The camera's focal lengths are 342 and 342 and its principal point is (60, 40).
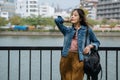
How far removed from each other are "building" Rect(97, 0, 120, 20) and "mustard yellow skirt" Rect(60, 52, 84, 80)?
152 ft

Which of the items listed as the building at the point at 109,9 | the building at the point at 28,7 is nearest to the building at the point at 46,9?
the building at the point at 28,7

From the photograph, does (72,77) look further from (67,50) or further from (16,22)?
(16,22)

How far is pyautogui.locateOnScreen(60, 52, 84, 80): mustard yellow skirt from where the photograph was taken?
2818mm

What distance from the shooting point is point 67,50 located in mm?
2818

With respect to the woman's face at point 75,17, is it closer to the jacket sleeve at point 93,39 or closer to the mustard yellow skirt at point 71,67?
the jacket sleeve at point 93,39

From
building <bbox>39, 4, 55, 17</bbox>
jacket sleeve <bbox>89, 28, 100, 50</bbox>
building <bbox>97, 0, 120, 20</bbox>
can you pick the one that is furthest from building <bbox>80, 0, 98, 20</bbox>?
jacket sleeve <bbox>89, 28, 100, 50</bbox>

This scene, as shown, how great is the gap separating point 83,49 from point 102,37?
29.5m

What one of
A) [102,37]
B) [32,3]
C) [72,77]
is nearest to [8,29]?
[102,37]

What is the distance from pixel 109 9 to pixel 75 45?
47.8m

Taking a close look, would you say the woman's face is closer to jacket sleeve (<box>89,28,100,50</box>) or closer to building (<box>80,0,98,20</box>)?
jacket sleeve (<box>89,28,100,50</box>)

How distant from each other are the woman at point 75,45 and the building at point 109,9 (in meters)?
46.2

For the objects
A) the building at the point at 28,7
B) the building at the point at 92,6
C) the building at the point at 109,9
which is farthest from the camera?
the building at the point at 28,7

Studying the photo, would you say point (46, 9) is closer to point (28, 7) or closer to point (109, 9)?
point (28, 7)

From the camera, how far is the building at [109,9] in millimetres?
48844
